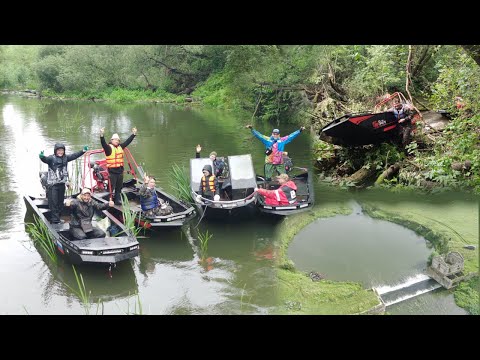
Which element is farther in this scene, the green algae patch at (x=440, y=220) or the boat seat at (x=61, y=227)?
the boat seat at (x=61, y=227)

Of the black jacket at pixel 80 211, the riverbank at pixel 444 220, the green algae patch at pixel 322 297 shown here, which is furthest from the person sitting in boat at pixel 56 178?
the riverbank at pixel 444 220

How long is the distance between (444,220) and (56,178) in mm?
7890

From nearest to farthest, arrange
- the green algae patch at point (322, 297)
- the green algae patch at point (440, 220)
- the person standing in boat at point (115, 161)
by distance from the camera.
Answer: the green algae patch at point (322, 297)
the green algae patch at point (440, 220)
the person standing in boat at point (115, 161)

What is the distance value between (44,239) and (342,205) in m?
6.74

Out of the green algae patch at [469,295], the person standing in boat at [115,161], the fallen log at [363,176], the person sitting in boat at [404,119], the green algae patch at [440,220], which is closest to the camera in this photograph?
the green algae patch at [469,295]

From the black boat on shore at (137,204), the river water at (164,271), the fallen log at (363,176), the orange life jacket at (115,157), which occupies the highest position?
the orange life jacket at (115,157)

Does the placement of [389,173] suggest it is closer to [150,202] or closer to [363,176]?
[363,176]

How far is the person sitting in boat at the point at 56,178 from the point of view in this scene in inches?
356

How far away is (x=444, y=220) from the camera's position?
9430 millimetres

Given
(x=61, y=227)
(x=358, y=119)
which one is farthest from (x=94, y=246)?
(x=358, y=119)

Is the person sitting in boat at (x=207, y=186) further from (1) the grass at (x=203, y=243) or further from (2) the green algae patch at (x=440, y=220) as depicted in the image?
(2) the green algae patch at (x=440, y=220)

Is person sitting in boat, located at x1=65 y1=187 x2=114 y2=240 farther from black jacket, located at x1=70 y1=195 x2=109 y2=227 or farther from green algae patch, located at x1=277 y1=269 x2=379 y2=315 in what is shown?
green algae patch, located at x1=277 y1=269 x2=379 y2=315

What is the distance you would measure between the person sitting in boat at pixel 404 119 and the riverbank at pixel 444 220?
5.41 feet

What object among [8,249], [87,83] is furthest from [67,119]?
[8,249]
